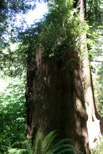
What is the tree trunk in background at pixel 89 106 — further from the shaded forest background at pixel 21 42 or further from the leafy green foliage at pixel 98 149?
the shaded forest background at pixel 21 42

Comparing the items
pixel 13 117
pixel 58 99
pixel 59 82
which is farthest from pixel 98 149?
pixel 13 117

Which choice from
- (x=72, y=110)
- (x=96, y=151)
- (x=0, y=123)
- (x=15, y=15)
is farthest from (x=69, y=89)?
(x=15, y=15)

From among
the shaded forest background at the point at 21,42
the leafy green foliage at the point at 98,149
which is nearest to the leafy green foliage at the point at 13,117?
the shaded forest background at the point at 21,42

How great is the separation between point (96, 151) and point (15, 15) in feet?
18.2

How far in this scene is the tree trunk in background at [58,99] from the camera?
15.3 ft

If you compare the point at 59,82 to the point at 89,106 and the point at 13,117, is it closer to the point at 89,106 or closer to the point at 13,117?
the point at 89,106

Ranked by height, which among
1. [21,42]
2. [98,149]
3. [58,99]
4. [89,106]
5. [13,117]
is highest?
[21,42]

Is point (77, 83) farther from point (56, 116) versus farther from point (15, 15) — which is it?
point (15, 15)

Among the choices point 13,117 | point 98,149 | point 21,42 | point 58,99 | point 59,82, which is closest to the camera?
point 58,99

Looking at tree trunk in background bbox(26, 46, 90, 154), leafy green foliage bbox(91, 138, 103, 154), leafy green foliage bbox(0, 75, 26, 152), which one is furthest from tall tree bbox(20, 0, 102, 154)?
leafy green foliage bbox(91, 138, 103, 154)

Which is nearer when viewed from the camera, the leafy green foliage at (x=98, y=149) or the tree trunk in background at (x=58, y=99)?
the tree trunk in background at (x=58, y=99)

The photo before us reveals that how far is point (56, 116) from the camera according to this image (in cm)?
496

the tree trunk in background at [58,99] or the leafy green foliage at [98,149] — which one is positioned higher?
the tree trunk in background at [58,99]

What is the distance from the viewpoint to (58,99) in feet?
16.9
